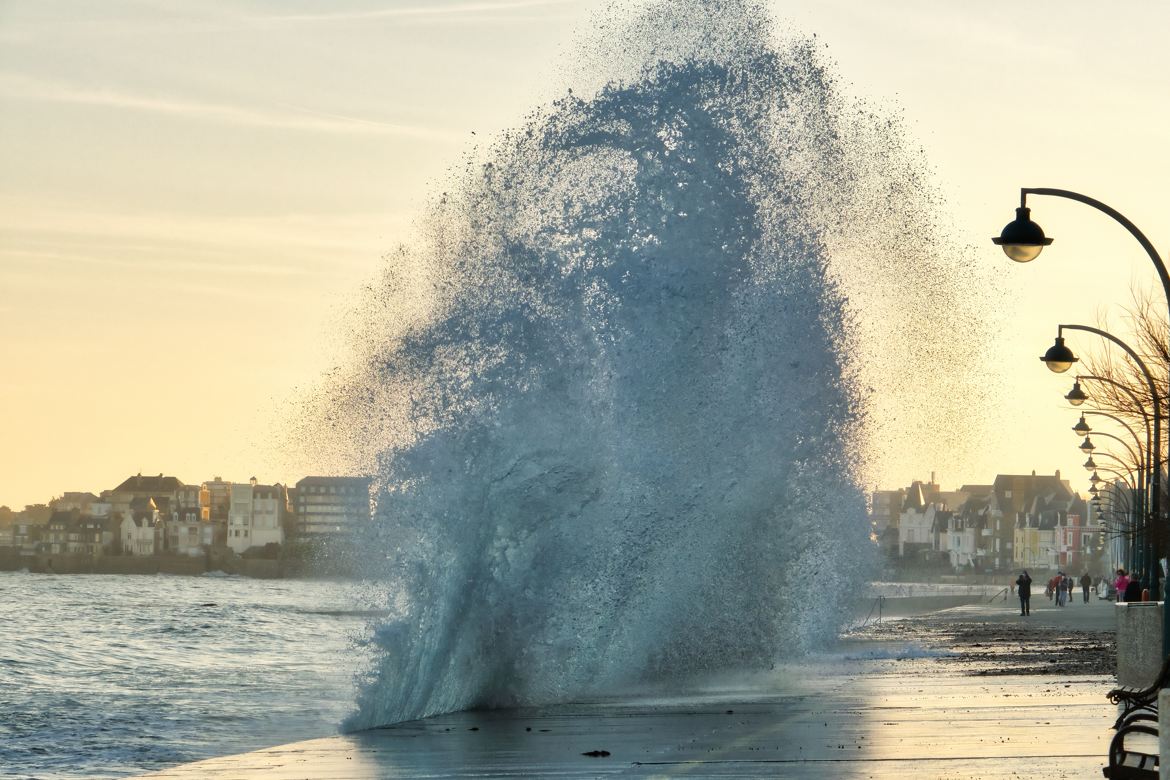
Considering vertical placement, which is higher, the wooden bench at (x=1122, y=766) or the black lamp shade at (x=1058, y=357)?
the black lamp shade at (x=1058, y=357)

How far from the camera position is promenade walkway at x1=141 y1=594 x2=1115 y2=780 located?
11914mm

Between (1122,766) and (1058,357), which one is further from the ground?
(1058,357)

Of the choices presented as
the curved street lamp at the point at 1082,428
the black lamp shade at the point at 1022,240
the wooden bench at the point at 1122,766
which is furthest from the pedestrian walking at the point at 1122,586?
the wooden bench at the point at 1122,766

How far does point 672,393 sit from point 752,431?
1.54 m

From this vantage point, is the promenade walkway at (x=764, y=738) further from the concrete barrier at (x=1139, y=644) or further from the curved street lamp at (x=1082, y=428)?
the curved street lamp at (x=1082, y=428)

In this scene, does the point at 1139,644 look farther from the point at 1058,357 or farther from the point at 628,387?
the point at 628,387

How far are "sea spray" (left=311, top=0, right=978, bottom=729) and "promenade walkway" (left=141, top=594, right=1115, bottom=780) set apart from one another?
1605 millimetres

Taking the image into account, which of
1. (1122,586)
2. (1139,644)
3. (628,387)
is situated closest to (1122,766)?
(1139,644)

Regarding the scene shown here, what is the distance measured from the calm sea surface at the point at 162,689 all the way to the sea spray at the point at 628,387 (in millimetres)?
1943

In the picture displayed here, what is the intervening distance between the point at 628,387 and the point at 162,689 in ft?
37.1

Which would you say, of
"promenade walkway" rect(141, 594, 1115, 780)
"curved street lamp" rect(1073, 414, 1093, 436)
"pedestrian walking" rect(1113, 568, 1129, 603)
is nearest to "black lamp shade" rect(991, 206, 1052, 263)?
"promenade walkway" rect(141, 594, 1115, 780)

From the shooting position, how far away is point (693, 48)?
27000 millimetres

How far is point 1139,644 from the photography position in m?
18.2

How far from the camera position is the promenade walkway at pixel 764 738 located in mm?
11914
